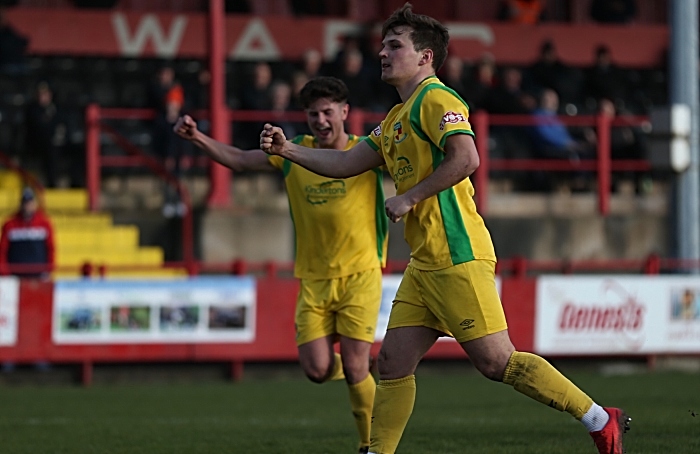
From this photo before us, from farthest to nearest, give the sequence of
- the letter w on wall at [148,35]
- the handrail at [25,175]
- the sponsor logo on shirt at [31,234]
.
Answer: the letter w on wall at [148,35] → the handrail at [25,175] → the sponsor logo on shirt at [31,234]

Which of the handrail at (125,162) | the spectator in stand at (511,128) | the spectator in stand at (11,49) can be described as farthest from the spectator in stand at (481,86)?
the spectator in stand at (11,49)

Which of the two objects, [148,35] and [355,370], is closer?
[355,370]

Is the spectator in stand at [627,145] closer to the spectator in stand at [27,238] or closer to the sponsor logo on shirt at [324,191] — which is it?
the spectator in stand at [27,238]

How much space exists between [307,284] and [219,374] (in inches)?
261

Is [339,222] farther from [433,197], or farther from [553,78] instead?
[553,78]

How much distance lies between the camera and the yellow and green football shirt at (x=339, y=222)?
28.8 feet

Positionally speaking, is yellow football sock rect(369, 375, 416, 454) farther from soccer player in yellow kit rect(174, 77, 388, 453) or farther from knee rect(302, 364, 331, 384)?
knee rect(302, 364, 331, 384)

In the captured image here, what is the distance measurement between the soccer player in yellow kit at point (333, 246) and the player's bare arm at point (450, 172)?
2144 mm

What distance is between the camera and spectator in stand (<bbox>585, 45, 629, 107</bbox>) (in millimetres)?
20125

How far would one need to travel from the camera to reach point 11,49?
18.3 m

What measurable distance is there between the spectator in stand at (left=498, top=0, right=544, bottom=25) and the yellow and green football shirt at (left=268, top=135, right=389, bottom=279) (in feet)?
45.6

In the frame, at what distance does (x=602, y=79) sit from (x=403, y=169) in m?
13.8

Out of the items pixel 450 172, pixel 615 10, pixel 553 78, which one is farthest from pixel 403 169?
pixel 615 10

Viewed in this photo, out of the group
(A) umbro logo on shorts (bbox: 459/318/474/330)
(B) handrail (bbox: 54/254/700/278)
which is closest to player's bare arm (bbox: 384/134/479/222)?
(A) umbro logo on shorts (bbox: 459/318/474/330)
